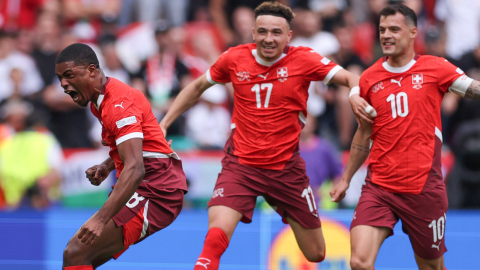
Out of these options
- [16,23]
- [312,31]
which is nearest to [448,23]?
[312,31]

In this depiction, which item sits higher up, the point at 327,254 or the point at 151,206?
the point at 151,206

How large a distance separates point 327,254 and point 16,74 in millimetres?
6643

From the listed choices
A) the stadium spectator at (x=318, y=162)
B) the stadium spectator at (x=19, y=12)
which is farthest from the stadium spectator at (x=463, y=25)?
the stadium spectator at (x=19, y=12)

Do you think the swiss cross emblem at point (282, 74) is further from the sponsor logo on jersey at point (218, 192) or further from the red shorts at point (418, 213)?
the red shorts at point (418, 213)

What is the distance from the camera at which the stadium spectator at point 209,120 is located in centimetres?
1004

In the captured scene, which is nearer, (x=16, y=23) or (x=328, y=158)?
(x=328, y=158)

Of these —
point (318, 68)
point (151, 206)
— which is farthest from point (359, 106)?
point (151, 206)

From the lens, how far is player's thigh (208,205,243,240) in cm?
542

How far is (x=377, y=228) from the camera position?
5.23 m

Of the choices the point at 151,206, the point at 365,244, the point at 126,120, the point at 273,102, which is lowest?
the point at 365,244

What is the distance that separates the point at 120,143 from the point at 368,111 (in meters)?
2.14

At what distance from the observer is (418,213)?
5277mm

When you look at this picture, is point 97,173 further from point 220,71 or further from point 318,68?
point 318,68

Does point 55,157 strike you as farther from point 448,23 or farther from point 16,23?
point 448,23
